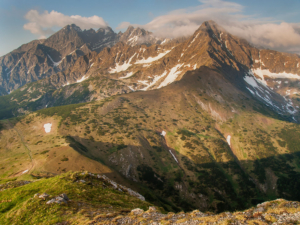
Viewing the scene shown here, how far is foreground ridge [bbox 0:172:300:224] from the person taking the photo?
24.2m

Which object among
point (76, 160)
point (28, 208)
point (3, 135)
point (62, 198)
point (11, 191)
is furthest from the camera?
point (3, 135)

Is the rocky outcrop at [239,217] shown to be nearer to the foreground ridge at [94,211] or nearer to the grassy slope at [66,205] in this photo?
the foreground ridge at [94,211]

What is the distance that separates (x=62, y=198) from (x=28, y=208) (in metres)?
5.78

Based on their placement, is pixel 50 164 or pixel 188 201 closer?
pixel 50 164

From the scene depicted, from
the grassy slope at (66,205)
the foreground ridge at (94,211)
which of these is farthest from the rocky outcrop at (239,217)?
the grassy slope at (66,205)

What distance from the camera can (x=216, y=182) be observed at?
171375mm

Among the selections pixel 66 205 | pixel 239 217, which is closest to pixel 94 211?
pixel 66 205

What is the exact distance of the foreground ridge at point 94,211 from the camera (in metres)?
24.2

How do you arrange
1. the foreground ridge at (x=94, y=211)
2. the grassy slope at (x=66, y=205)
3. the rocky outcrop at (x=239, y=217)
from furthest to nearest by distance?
the grassy slope at (x=66, y=205) → the foreground ridge at (x=94, y=211) → the rocky outcrop at (x=239, y=217)

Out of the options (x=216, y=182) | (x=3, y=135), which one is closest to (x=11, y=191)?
(x=3, y=135)

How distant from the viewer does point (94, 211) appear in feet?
107

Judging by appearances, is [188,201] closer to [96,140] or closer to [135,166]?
[135,166]

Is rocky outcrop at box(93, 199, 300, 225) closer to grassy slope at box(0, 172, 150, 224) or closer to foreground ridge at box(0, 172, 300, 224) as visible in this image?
foreground ridge at box(0, 172, 300, 224)

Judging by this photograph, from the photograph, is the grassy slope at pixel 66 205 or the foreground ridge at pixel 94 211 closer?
the foreground ridge at pixel 94 211
